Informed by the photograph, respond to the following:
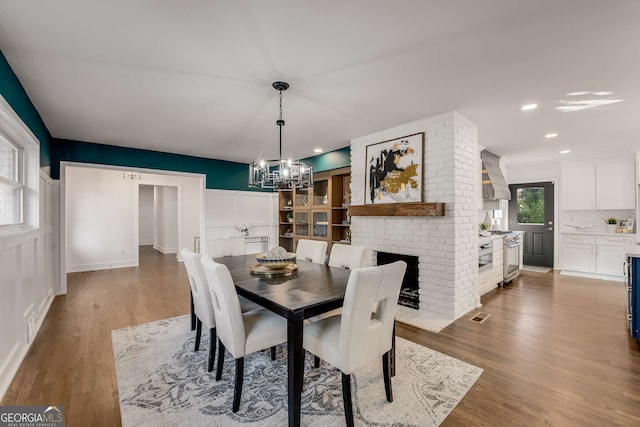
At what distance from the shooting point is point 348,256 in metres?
3.08

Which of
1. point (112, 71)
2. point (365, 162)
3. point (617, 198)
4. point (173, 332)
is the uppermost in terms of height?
point (112, 71)

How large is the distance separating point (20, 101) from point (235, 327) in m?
2.90

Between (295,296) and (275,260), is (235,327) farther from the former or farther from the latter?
(275,260)

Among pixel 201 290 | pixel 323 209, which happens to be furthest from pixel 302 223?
pixel 201 290

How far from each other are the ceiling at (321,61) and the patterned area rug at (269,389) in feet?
8.16

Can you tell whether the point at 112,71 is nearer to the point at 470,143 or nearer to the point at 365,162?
the point at 365,162

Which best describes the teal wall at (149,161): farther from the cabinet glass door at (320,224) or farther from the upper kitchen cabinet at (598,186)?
the upper kitchen cabinet at (598,186)

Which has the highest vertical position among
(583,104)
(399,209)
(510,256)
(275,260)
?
(583,104)

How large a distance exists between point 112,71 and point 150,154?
3117 mm

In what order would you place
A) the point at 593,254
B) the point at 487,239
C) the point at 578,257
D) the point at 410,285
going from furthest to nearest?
the point at 578,257
the point at 593,254
the point at 487,239
the point at 410,285

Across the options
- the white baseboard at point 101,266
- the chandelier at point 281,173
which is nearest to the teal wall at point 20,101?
the chandelier at point 281,173

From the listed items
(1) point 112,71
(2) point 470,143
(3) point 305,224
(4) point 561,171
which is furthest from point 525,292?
(1) point 112,71

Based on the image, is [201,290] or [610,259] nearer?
[201,290]

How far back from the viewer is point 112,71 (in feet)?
7.75
